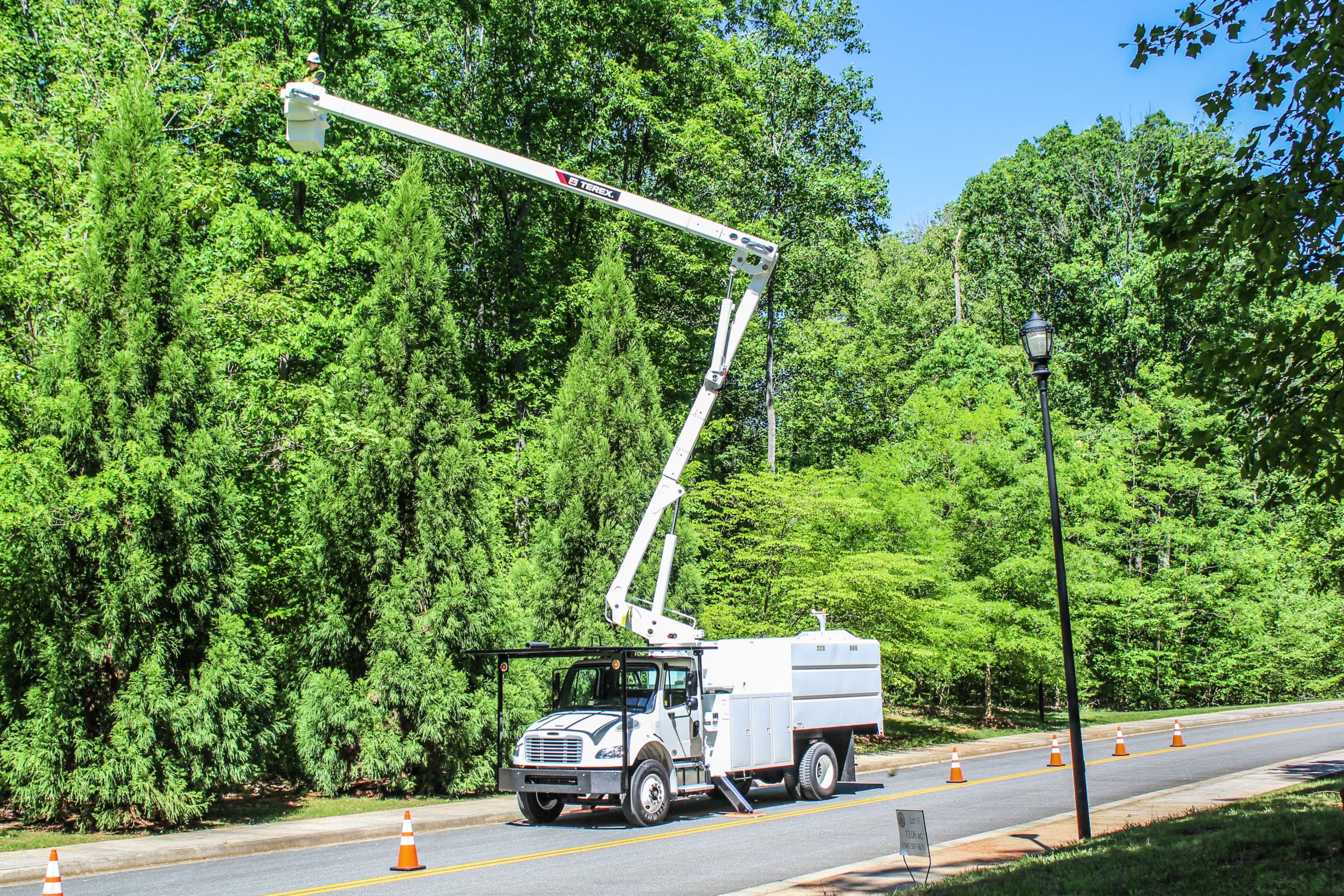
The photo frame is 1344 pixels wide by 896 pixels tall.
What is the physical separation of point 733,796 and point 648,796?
1791 mm

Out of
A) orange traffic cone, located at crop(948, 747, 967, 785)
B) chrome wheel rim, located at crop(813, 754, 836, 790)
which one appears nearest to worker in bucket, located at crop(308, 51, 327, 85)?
chrome wheel rim, located at crop(813, 754, 836, 790)

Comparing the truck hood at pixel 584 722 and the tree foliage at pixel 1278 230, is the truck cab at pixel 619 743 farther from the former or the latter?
the tree foliage at pixel 1278 230

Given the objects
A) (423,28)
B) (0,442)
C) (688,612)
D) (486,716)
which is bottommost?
(486,716)

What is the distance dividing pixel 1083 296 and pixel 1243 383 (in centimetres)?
4497

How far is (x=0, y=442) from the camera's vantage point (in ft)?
45.1

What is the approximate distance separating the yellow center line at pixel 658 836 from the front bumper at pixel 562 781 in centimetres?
85

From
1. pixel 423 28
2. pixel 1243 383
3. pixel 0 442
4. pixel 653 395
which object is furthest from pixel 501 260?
pixel 1243 383

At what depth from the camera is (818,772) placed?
1797 centimetres

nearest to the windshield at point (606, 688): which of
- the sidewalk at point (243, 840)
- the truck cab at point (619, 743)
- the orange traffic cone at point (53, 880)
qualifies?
the truck cab at point (619, 743)

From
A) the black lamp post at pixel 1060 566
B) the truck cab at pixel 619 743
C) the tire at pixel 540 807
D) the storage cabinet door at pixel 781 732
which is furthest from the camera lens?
the storage cabinet door at pixel 781 732

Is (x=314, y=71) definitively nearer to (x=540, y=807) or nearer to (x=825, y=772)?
(x=540, y=807)

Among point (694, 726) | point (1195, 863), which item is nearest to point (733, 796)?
point (694, 726)

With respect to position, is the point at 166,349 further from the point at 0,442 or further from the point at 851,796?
the point at 851,796

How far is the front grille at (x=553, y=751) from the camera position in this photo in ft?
47.6
